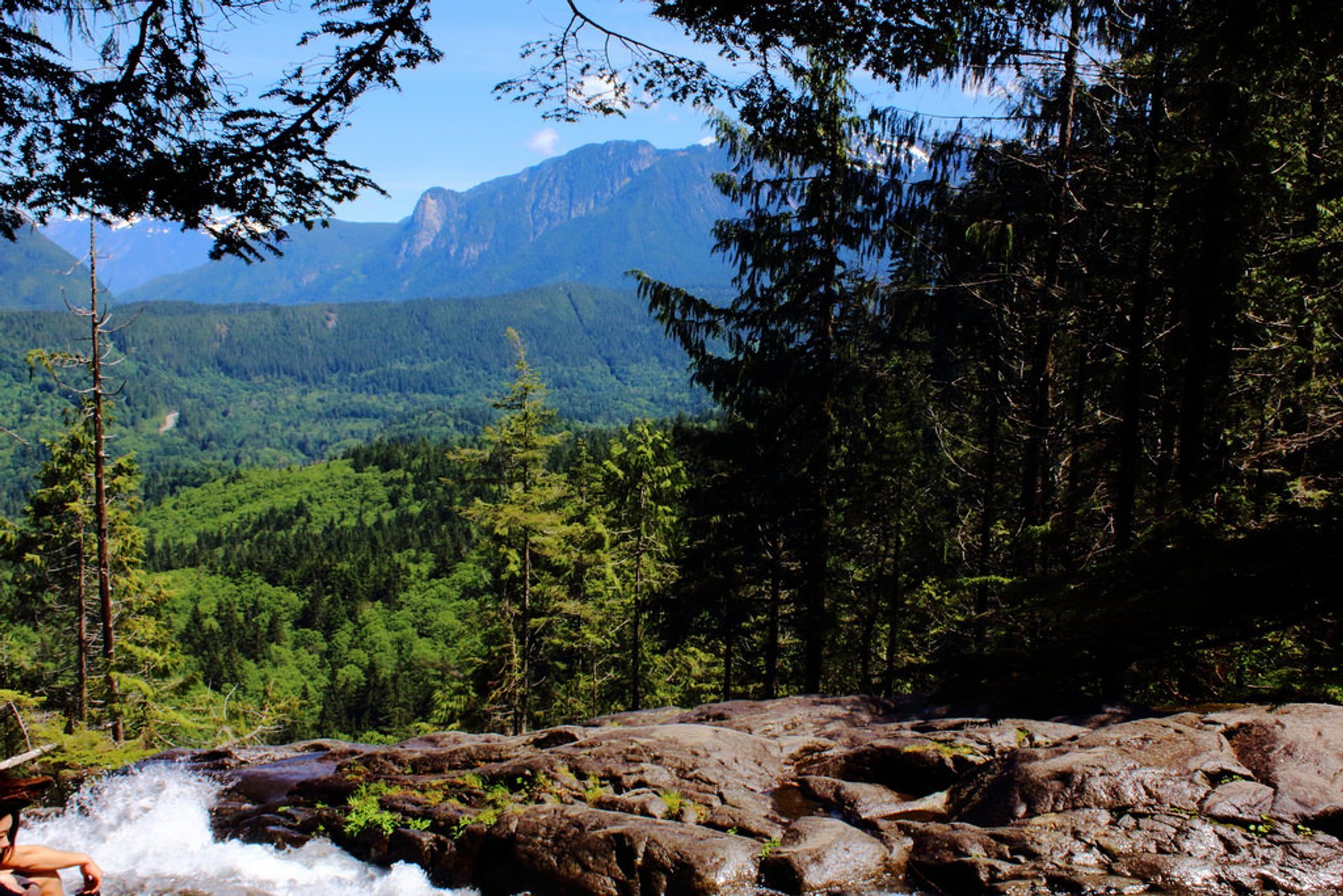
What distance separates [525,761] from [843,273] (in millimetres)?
8778

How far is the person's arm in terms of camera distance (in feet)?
11.2

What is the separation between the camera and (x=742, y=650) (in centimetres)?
1656

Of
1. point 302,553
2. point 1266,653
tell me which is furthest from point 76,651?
point 302,553

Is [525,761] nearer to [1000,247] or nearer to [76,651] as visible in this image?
[1000,247]

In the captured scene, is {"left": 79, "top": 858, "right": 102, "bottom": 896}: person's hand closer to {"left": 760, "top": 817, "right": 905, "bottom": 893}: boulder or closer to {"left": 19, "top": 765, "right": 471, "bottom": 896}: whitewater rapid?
{"left": 19, "top": 765, "right": 471, "bottom": 896}: whitewater rapid

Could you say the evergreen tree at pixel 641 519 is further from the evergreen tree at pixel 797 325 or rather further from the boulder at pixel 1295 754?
the boulder at pixel 1295 754

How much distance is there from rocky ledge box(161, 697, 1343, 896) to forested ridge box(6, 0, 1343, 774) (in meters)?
0.93

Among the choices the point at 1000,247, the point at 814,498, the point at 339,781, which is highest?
the point at 1000,247

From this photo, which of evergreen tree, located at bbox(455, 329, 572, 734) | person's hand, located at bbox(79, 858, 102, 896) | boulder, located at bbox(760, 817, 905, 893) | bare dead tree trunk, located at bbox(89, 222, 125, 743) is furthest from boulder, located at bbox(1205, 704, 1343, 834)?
bare dead tree trunk, located at bbox(89, 222, 125, 743)

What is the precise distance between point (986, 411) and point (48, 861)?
14107 mm

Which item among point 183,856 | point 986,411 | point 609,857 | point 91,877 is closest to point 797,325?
point 986,411

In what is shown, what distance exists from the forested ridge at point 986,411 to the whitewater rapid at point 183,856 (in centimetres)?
580

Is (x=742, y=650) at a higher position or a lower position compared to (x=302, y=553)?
higher

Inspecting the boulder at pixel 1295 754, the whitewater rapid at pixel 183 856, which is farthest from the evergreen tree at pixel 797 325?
the whitewater rapid at pixel 183 856
